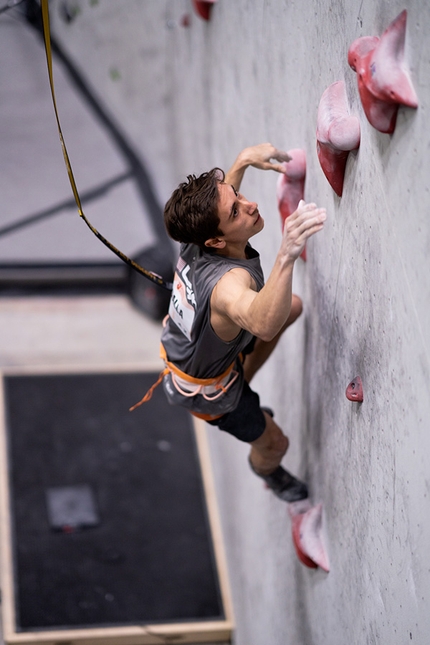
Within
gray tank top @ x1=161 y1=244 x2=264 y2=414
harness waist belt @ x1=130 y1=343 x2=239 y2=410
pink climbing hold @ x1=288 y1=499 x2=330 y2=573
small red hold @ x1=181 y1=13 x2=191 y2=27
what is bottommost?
pink climbing hold @ x1=288 y1=499 x2=330 y2=573

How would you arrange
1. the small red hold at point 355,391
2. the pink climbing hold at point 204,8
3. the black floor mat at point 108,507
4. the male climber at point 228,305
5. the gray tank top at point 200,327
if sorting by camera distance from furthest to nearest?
the black floor mat at point 108,507 < the pink climbing hold at point 204,8 < the gray tank top at point 200,327 < the small red hold at point 355,391 < the male climber at point 228,305

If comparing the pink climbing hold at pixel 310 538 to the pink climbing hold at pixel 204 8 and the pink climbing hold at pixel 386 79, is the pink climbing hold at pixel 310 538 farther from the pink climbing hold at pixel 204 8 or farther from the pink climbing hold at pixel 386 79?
the pink climbing hold at pixel 204 8

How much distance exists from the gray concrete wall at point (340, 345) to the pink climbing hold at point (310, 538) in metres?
0.05

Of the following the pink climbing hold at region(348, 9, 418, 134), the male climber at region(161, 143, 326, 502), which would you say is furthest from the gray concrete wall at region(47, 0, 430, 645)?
the male climber at region(161, 143, 326, 502)

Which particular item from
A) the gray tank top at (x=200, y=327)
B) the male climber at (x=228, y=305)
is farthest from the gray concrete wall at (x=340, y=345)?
the gray tank top at (x=200, y=327)

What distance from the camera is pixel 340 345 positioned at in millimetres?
2080

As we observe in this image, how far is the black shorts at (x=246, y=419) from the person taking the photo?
2430 mm

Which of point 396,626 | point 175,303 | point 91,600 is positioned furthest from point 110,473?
point 396,626

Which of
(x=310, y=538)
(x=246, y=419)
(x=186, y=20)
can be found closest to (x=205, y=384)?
(x=246, y=419)

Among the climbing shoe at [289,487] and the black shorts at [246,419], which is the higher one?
the black shorts at [246,419]

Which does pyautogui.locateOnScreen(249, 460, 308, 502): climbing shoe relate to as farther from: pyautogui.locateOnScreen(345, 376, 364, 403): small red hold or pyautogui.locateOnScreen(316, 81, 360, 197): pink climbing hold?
pyautogui.locateOnScreen(316, 81, 360, 197): pink climbing hold

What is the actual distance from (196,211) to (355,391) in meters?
0.59

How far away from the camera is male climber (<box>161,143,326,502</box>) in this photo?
175cm

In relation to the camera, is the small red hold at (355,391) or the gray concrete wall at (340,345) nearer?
the gray concrete wall at (340,345)
